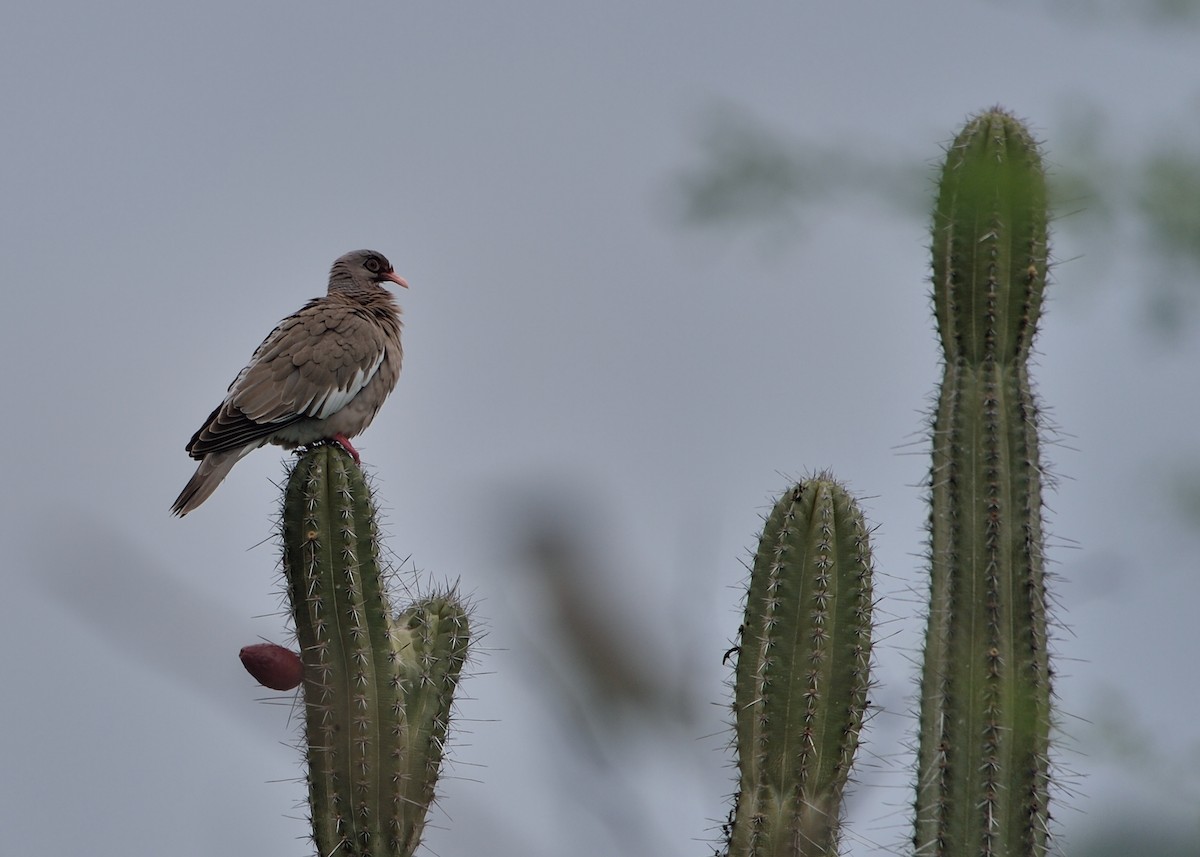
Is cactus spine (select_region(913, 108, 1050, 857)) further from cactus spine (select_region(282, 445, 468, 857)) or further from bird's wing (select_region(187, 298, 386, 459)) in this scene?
bird's wing (select_region(187, 298, 386, 459))

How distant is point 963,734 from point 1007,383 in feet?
4.05

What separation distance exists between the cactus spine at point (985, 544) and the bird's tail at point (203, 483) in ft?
11.8

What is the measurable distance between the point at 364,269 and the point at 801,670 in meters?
5.10

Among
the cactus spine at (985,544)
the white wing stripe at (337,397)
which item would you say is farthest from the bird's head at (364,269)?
the cactus spine at (985,544)

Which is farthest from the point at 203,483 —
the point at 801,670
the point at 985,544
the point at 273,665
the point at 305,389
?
the point at 985,544

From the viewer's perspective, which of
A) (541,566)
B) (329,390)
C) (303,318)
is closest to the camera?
(541,566)

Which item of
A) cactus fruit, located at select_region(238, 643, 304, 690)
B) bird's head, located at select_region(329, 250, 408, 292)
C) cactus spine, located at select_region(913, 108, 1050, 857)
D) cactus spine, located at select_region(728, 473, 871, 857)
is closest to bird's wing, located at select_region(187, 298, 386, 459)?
bird's head, located at select_region(329, 250, 408, 292)

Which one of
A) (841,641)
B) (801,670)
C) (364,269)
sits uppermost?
(364,269)

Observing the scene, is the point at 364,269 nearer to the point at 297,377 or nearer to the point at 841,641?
the point at 297,377

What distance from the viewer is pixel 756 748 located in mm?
5352

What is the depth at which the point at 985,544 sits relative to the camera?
5.33 m

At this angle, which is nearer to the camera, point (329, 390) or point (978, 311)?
point (978, 311)

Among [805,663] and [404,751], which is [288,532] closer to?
[404,751]

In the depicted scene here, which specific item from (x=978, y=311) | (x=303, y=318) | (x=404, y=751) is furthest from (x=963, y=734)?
(x=303, y=318)
